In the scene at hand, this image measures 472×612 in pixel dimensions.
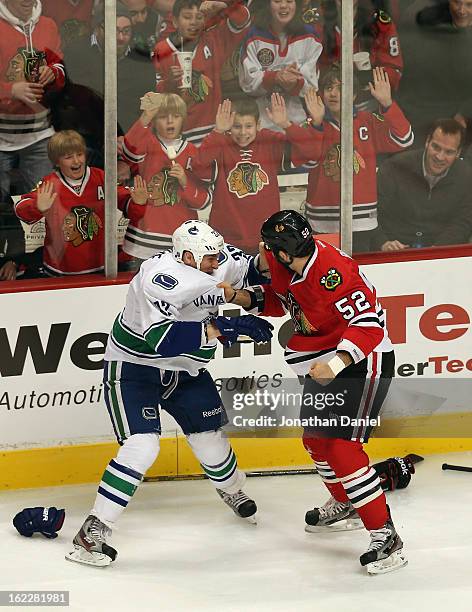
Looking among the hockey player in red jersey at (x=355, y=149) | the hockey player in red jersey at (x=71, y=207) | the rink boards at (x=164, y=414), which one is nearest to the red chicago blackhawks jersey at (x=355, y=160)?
the hockey player in red jersey at (x=355, y=149)

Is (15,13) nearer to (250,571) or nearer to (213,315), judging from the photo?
(213,315)

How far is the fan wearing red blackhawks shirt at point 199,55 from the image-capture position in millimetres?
5152

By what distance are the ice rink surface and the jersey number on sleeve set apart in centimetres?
81

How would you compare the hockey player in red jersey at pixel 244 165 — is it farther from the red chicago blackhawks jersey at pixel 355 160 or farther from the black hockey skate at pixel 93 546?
the black hockey skate at pixel 93 546

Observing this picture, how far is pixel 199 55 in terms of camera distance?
5203 mm

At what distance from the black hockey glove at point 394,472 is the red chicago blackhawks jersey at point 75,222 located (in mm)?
1257

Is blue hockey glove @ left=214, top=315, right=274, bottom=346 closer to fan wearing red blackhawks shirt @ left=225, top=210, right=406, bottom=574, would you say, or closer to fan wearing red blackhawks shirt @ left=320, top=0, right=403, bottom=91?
fan wearing red blackhawks shirt @ left=225, top=210, right=406, bottom=574

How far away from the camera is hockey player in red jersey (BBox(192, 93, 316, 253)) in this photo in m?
5.29

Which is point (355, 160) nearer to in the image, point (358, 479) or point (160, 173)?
point (160, 173)

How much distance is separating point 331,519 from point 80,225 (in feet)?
4.59

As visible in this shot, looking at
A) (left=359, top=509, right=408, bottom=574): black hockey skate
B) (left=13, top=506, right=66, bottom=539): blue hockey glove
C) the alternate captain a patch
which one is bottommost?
(left=13, top=506, right=66, bottom=539): blue hockey glove

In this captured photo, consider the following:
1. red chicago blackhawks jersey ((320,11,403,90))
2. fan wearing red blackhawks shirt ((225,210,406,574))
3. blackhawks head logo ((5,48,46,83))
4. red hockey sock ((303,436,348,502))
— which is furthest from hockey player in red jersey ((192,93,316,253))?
red hockey sock ((303,436,348,502))

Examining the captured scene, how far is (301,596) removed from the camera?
4199mm

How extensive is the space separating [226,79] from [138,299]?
1175 mm
